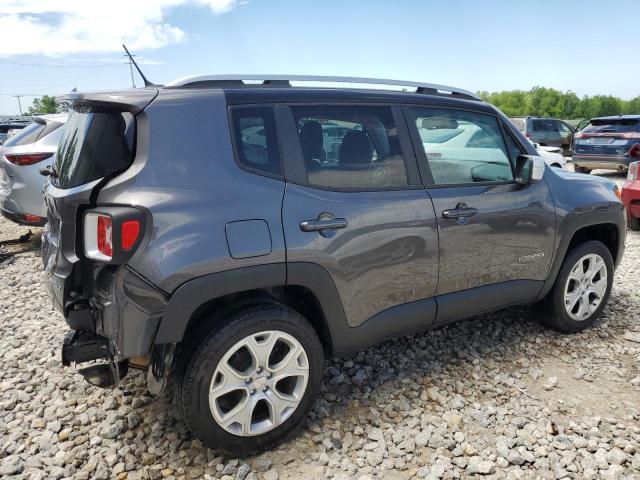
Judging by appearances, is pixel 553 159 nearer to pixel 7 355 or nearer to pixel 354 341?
pixel 354 341

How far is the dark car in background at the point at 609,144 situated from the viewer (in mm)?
11320

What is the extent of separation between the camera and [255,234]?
2.30m

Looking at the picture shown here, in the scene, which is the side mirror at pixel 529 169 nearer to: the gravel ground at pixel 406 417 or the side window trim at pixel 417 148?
the side window trim at pixel 417 148

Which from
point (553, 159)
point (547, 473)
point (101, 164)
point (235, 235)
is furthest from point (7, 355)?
point (553, 159)

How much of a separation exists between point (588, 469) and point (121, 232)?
2.46m

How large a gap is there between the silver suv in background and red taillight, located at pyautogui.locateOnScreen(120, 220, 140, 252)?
4.24 meters

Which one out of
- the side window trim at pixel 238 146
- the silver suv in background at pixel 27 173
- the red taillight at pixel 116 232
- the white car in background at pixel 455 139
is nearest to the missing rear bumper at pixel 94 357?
the red taillight at pixel 116 232

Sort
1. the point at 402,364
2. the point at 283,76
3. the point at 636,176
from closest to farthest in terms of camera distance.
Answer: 1. the point at 283,76
2. the point at 402,364
3. the point at 636,176

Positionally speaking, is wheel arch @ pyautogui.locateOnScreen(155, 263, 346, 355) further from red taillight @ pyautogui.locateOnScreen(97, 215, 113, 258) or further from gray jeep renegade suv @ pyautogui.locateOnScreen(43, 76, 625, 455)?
red taillight @ pyautogui.locateOnScreen(97, 215, 113, 258)

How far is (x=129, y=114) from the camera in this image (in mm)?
2281

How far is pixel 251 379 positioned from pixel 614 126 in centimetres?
1250

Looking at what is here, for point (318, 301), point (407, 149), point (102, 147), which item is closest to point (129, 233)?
point (102, 147)

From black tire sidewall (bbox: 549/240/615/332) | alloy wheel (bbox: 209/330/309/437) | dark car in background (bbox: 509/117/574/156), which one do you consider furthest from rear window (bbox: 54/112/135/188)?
dark car in background (bbox: 509/117/574/156)

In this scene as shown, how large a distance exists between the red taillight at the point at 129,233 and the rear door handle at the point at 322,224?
76 centimetres
